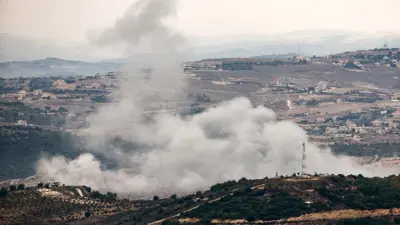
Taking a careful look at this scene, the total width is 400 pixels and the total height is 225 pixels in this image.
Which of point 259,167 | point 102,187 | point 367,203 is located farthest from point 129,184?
point 367,203

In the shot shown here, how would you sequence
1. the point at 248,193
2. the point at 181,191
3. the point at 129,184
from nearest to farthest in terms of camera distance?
the point at 248,193
the point at 181,191
the point at 129,184

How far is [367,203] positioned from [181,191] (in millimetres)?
63140

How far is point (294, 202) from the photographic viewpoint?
406 ft

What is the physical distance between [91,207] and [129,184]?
52.5 metres

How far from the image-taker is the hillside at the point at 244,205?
120 m

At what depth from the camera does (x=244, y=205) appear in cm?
12544

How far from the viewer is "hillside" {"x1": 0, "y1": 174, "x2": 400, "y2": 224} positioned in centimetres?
11988

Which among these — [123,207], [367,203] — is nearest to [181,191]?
[123,207]

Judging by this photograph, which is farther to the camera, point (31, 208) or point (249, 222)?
point (31, 208)

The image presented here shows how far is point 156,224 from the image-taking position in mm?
122375

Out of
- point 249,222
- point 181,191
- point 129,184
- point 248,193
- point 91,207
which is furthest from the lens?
point 129,184

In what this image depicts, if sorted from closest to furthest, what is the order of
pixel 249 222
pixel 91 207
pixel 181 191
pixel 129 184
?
1. pixel 249 222
2. pixel 91 207
3. pixel 181 191
4. pixel 129 184

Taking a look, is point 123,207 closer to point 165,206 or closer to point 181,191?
point 165,206

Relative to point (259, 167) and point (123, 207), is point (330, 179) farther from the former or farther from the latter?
point (259, 167)
